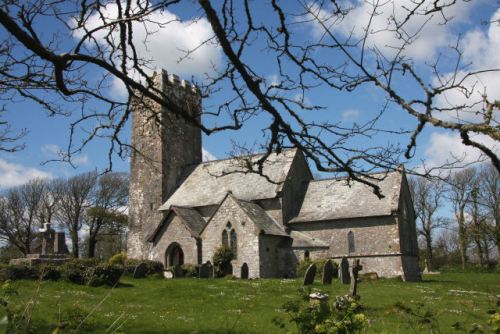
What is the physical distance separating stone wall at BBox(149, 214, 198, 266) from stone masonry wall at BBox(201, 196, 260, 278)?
2.74ft

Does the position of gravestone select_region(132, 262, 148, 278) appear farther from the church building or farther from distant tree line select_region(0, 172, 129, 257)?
distant tree line select_region(0, 172, 129, 257)

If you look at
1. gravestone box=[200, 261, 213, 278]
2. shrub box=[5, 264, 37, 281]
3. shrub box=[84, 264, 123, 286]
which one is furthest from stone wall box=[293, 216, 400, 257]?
shrub box=[5, 264, 37, 281]

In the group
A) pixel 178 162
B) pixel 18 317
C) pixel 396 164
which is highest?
pixel 178 162

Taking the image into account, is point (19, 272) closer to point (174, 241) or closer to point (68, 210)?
point (174, 241)

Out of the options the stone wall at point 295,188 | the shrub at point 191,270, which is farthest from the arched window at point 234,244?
the stone wall at point 295,188

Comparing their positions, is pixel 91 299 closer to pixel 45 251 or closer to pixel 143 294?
pixel 143 294

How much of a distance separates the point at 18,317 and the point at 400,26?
13.6ft

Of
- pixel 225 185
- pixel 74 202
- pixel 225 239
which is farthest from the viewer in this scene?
pixel 74 202

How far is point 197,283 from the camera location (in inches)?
863

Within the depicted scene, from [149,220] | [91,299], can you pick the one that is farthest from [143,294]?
[149,220]

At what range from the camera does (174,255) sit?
34.3 meters

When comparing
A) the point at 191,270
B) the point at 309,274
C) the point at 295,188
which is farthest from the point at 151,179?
the point at 309,274

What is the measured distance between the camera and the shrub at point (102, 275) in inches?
804

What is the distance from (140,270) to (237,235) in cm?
756
